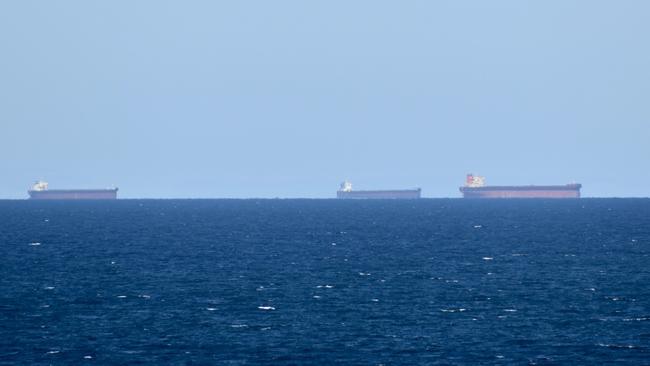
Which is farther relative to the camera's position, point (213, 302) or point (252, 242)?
point (252, 242)

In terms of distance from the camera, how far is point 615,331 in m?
55.2

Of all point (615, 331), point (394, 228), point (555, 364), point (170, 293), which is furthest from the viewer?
point (394, 228)

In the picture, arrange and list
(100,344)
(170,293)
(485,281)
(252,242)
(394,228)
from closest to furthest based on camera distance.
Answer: (100,344), (170,293), (485,281), (252,242), (394,228)

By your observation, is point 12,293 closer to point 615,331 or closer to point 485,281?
point 485,281

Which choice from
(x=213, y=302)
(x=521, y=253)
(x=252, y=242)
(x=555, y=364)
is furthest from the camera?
(x=252, y=242)

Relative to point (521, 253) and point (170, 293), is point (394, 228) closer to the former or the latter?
point (521, 253)

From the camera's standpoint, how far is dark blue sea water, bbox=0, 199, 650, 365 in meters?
49.9

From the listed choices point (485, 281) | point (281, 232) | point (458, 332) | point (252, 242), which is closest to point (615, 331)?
point (458, 332)

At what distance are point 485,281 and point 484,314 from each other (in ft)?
56.7

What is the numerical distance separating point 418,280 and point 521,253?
98.3ft

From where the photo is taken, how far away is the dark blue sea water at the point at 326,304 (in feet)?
164

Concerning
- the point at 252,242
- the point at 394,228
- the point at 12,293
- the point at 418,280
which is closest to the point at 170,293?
the point at 12,293

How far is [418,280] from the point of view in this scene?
79438 mm

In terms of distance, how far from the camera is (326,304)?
6575 centimetres
